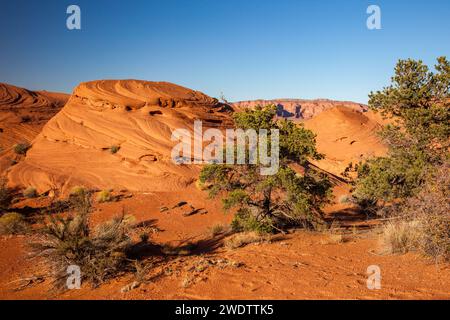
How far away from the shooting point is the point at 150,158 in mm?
17906

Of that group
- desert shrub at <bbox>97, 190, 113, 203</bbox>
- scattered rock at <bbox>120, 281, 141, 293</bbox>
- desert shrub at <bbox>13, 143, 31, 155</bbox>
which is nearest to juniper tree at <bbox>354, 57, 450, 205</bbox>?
scattered rock at <bbox>120, 281, 141, 293</bbox>

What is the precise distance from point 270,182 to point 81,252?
5204 millimetres

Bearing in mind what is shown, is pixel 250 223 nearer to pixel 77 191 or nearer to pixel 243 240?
pixel 243 240

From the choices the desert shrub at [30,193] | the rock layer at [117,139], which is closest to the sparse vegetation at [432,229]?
the rock layer at [117,139]

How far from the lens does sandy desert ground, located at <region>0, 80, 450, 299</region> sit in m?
6.12

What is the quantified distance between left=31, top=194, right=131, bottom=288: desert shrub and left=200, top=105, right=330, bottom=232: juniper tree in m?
3.39

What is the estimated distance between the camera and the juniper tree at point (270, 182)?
376 inches

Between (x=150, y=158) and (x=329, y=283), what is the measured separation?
44.3 ft

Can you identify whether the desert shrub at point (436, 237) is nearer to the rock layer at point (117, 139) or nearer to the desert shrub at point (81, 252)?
the desert shrub at point (81, 252)

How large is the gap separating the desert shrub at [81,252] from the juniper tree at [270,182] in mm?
3393

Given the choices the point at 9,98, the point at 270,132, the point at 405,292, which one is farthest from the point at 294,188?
the point at 9,98

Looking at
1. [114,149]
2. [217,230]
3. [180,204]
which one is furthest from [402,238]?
[114,149]

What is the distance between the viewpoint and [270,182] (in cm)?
956
